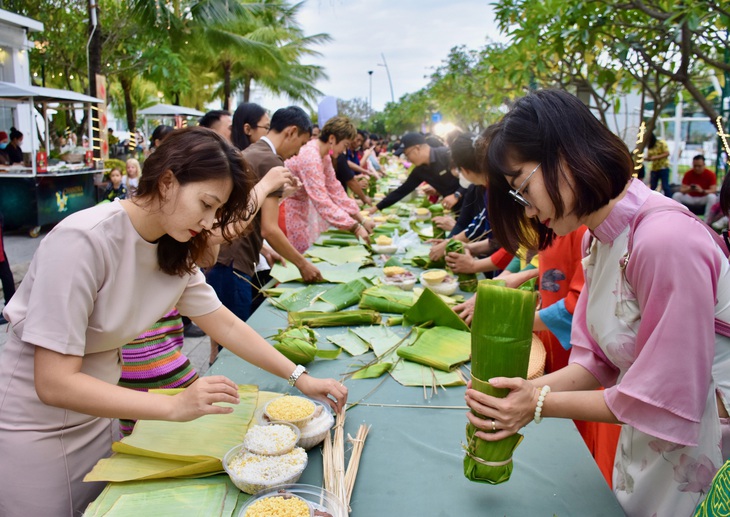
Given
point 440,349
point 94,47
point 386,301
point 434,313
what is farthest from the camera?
point 94,47

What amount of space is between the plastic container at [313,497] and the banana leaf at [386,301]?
1445mm

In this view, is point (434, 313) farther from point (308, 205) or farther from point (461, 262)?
point (308, 205)

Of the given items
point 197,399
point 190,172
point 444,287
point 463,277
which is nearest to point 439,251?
point 463,277

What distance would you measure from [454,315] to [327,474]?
3.94 feet

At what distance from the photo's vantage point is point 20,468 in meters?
1.38

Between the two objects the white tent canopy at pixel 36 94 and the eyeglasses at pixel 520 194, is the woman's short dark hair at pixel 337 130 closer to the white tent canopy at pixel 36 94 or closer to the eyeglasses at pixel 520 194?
the eyeglasses at pixel 520 194

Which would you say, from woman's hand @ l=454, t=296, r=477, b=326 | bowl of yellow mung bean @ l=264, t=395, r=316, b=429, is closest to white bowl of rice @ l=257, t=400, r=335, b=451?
bowl of yellow mung bean @ l=264, t=395, r=316, b=429

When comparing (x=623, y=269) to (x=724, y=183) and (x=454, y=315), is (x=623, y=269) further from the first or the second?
(x=454, y=315)

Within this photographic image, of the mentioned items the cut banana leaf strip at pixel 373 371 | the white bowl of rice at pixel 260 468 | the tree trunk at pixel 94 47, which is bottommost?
the cut banana leaf strip at pixel 373 371

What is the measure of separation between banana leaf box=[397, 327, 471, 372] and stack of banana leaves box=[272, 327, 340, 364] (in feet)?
1.05

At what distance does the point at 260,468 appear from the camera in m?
1.37

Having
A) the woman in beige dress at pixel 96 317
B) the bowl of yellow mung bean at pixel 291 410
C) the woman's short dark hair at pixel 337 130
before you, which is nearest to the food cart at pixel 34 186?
the woman's short dark hair at pixel 337 130

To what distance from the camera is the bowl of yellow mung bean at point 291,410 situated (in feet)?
A: 5.20

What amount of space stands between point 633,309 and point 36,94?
10.7 meters
